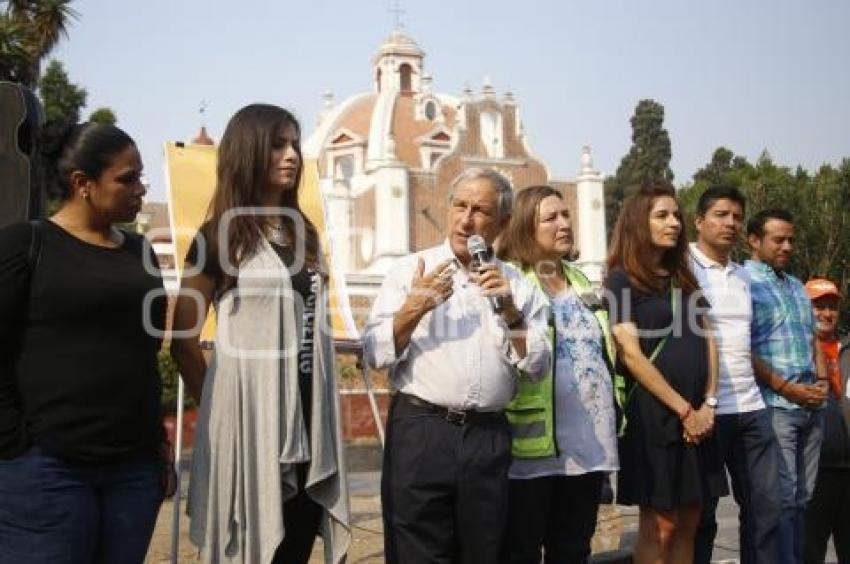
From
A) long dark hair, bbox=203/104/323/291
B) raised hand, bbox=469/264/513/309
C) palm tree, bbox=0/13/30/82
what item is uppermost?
palm tree, bbox=0/13/30/82

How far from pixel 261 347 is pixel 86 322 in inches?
21.6

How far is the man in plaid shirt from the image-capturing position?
4734 millimetres

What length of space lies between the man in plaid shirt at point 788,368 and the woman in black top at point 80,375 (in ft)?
9.98

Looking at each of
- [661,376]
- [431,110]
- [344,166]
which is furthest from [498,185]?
[431,110]

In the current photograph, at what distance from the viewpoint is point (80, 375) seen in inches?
106

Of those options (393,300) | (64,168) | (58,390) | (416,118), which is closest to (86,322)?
(58,390)

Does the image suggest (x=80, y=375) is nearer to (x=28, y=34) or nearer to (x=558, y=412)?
(x=558, y=412)

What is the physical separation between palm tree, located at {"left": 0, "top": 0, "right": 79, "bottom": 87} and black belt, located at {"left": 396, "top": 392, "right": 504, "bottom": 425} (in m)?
11.0

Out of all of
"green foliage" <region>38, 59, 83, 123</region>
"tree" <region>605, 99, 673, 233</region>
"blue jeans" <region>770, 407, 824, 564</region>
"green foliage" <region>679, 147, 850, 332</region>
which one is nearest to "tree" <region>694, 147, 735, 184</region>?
"tree" <region>605, 99, 673, 233</region>

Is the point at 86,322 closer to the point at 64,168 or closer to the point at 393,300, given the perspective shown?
the point at 64,168

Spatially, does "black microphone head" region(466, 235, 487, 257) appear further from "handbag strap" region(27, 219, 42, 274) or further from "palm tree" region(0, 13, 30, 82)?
"palm tree" region(0, 13, 30, 82)

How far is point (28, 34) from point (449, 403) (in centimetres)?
1215

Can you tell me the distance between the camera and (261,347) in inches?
121

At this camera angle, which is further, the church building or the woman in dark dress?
the church building
